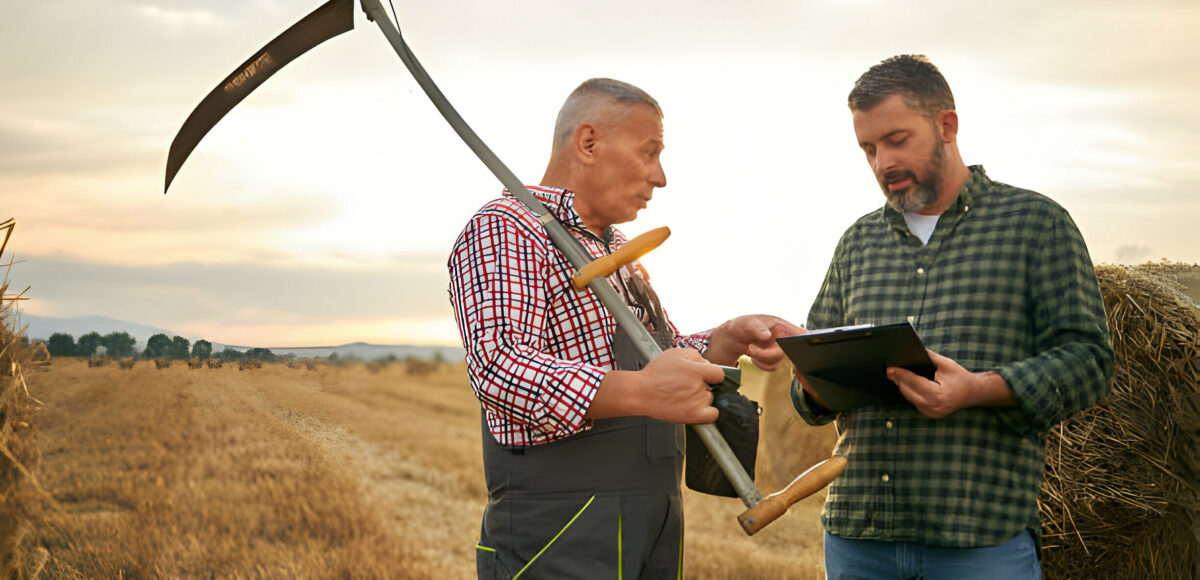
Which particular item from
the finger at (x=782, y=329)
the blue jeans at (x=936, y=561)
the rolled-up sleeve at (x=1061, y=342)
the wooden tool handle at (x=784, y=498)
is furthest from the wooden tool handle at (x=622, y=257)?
the blue jeans at (x=936, y=561)

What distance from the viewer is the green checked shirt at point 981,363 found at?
2.06 m

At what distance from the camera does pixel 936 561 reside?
2.13 meters

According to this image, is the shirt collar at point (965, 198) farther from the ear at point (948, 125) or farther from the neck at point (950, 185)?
the ear at point (948, 125)

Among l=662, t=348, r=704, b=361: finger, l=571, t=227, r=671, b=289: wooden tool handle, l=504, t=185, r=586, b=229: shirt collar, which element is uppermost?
l=504, t=185, r=586, b=229: shirt collar

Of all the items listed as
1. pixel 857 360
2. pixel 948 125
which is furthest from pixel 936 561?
pixel 948 125

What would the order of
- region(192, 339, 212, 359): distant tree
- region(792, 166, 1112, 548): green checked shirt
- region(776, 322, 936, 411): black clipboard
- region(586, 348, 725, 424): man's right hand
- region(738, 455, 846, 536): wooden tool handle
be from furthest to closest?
1. region(192, 339, 212, 359): distant tree
2. region(792, 166, 1112, 548): green checked shirt
3. region(776, 322, 936, 411): black clipboard
4. region(738, 455, 846, 536): wooden tool handle
5. region(586, 348, 725, 424): man's right hand

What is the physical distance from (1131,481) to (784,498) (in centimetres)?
280

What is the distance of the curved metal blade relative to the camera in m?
2.28

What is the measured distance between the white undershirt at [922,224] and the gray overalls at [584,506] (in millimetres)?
983

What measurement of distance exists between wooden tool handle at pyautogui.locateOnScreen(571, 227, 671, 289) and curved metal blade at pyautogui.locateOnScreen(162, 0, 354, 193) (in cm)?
105

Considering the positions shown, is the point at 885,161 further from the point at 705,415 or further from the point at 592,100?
the point at 705,415

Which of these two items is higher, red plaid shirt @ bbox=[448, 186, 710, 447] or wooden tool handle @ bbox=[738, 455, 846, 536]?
red plaid shirt @ bbox=[448, 186, 710, 447]

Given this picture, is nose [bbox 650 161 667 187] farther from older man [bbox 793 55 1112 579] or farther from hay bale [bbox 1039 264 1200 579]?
hay bale [bbox 1039 264 1200 579]

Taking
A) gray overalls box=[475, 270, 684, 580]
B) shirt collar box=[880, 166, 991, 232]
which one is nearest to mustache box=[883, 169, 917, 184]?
shirt collar box=[880, 166, 991, 232]
